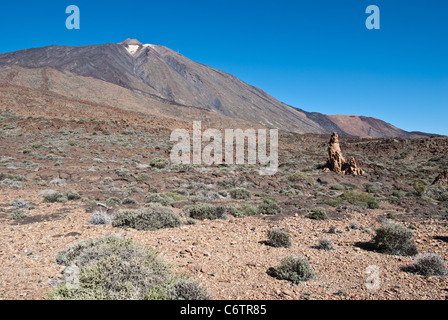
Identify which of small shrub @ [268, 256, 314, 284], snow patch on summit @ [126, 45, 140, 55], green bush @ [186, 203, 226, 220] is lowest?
small shrub @ [268, 256, 314, 284]

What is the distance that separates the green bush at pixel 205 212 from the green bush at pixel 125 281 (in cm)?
414

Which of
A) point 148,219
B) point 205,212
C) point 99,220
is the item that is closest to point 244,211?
point 205,212

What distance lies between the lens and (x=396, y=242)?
18.8ft

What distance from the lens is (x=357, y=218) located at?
9195 mm

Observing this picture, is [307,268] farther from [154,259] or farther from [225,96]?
[225,96]

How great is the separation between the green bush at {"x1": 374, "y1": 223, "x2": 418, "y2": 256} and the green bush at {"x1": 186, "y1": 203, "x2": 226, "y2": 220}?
432 cm

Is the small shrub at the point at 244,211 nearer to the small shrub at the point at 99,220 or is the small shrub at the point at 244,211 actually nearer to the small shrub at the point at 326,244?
the small shrub at the point at 326,244

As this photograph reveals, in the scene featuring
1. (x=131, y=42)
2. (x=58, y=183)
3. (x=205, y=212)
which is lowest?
(x=205, y=212)

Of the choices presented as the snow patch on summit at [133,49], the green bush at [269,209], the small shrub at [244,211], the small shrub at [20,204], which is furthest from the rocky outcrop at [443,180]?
the snow patch on summit at [133,49]

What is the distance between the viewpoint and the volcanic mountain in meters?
60.6

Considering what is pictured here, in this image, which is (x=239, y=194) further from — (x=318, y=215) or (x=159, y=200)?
(x=318, y=215)

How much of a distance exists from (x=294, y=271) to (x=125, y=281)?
266 centimetres

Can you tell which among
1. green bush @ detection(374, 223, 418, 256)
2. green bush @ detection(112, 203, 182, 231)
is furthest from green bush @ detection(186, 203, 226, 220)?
green bush @ detection(374, 223, 418, 256)

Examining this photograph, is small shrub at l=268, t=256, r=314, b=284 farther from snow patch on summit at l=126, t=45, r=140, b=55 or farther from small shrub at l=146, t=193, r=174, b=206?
snow patch on summit at l=126, t=45, r=140, b=55
